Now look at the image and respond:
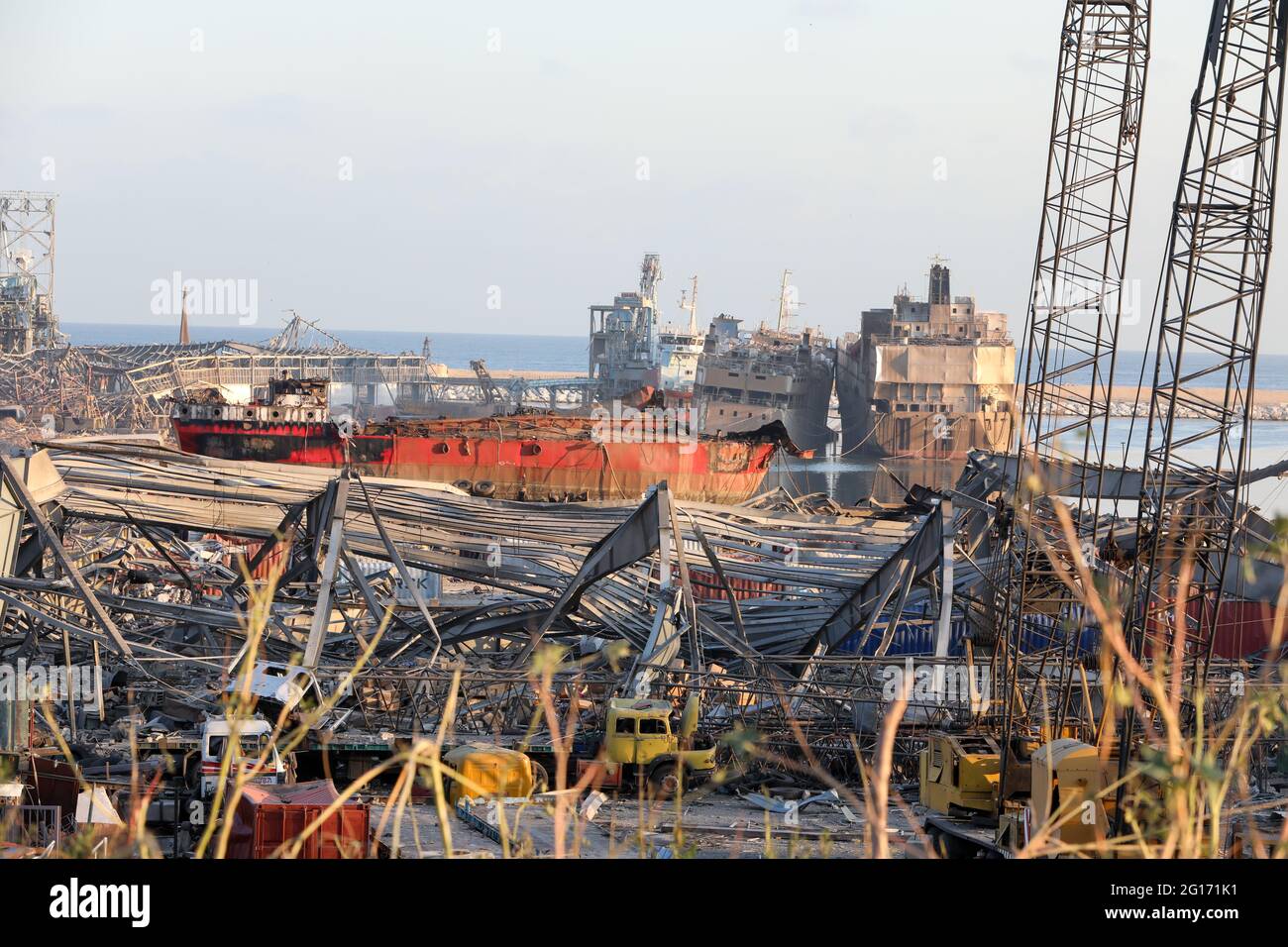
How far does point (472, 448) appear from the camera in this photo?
60.4 metres

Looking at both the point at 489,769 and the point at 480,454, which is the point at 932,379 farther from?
the point at 489,769

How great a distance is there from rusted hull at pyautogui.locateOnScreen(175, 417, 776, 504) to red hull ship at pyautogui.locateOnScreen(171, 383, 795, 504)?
0.04 metres

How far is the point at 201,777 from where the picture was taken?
16828 mm

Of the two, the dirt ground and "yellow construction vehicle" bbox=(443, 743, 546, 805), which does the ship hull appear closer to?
the dirt ground

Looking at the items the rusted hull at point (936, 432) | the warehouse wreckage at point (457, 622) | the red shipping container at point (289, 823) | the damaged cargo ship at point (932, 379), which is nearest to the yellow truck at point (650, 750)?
the warehouse wreckage at point (457, 622)

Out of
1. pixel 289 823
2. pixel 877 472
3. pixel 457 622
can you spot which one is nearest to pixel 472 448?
pixel 457 622

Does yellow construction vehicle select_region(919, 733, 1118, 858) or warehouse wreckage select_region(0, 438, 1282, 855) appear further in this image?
warehouse wreckage select_region(0, 438, 1282, 855)

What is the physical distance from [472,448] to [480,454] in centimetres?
40

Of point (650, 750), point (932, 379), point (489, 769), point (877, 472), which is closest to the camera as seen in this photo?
point (489, 769)

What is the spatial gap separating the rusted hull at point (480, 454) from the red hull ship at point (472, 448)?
0.04 metres

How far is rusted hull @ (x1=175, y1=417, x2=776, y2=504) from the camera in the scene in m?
59.5

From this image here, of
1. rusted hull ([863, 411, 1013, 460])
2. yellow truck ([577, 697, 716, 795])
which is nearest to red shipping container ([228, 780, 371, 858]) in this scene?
yellow truck ([577, 697, 716, 795])

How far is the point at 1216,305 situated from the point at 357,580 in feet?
41.3
